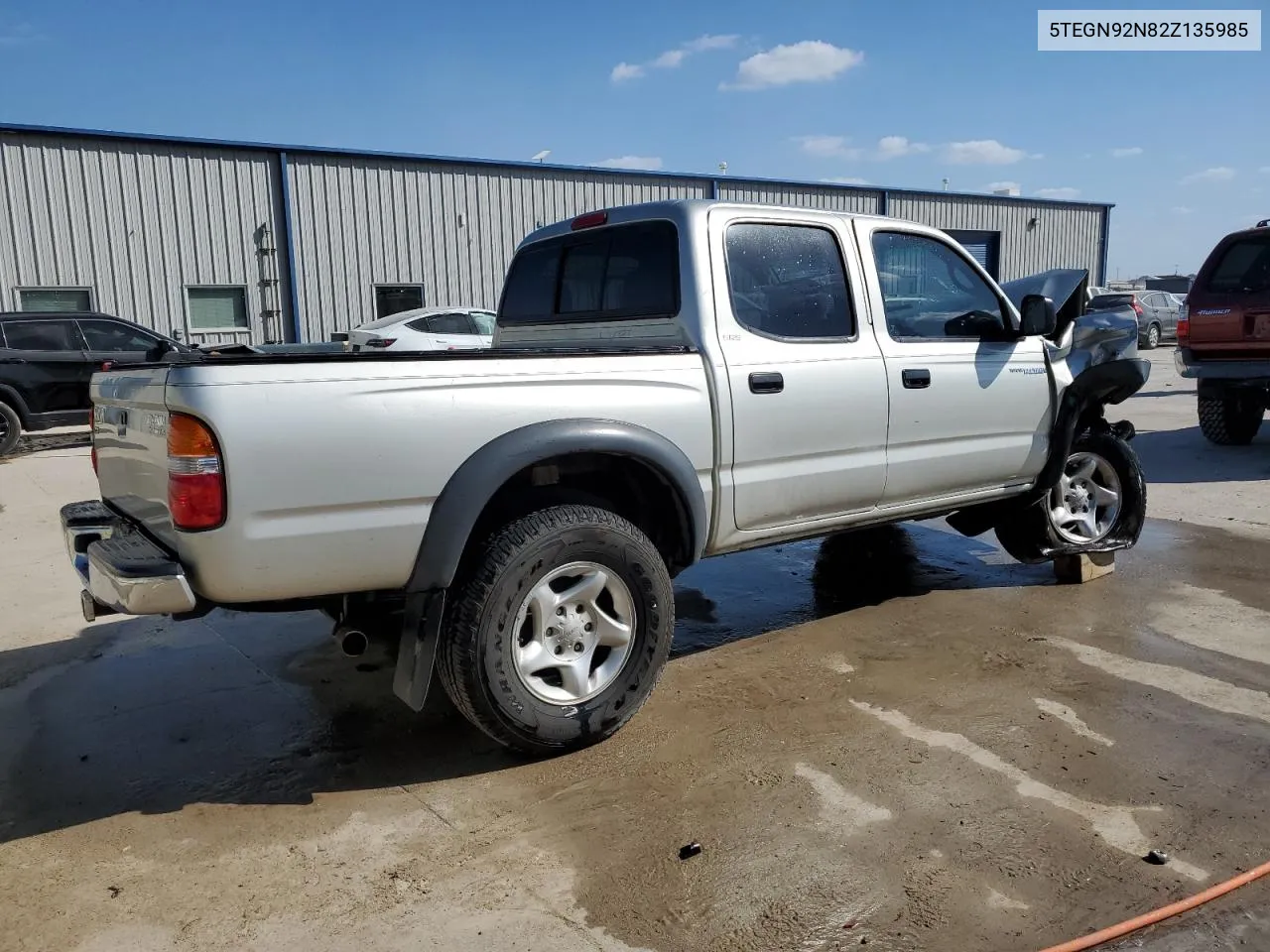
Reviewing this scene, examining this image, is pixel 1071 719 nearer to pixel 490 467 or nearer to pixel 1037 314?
pixel 1037 314

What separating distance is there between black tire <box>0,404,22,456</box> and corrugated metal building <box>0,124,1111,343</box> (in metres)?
4.50

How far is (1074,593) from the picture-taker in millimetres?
5395

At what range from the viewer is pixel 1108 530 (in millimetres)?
5727

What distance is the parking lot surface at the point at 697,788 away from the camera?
2551mm

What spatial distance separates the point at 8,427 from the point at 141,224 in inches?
214

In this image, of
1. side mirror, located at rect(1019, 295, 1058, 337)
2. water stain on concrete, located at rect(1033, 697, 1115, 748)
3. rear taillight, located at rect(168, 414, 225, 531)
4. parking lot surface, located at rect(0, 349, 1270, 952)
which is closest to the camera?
parking lot surface, located at rect(0, 349, 1270, 952)

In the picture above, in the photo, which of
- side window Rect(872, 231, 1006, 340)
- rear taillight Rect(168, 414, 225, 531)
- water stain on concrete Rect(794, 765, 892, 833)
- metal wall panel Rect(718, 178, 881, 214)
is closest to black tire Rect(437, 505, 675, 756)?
water stain on concrete Rect(794, 765, 892, 833)

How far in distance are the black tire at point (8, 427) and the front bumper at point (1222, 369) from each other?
42.4 feet

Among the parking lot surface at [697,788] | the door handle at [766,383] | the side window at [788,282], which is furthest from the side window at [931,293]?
the parking lot surface at [697,788]

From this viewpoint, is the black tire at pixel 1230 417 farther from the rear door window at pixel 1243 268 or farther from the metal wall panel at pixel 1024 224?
the metal wall panel at pixel 1024 224

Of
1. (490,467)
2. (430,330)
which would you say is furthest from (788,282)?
(430,330)

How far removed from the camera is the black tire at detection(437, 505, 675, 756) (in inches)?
125

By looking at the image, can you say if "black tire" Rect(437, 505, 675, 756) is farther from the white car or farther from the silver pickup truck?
the white car

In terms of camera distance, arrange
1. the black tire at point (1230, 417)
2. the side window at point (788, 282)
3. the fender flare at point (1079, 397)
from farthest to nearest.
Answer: the black tire at point (1230, 417)
the fender flare at point (1079, 397)
the side window at point (788, 282)
